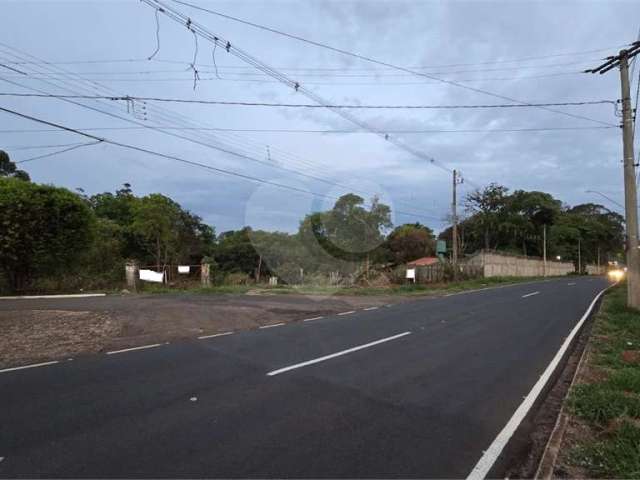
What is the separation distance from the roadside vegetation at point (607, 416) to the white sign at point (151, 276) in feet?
78.9

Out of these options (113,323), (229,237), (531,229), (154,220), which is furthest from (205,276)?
(531,229)

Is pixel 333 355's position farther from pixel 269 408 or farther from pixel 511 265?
pixel 511 265

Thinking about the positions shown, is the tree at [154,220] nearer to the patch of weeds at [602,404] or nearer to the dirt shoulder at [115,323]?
the dirt shoulder at [115,323]

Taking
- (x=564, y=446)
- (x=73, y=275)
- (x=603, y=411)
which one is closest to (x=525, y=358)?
(x=603, y=411)

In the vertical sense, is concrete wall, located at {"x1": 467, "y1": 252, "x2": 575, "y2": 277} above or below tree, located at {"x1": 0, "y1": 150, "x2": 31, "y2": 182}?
below

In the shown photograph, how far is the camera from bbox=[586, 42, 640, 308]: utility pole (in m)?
15.4

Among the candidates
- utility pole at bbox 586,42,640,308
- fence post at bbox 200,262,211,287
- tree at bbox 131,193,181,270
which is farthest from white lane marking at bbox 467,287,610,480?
tree at bbox 131,193,181,270

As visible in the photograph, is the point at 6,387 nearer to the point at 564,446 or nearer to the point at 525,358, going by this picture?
the point at 564,446

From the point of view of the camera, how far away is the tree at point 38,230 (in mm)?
20031

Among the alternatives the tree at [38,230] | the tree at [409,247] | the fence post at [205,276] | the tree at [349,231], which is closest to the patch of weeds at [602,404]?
the tree at [38,230]

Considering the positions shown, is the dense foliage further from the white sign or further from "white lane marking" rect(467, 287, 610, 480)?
"white lane marking" rect(467, 287, 610, 480)

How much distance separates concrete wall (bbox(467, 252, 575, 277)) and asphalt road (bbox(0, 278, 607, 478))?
125 ft

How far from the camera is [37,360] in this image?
8.08m

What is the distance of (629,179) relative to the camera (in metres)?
15.6
